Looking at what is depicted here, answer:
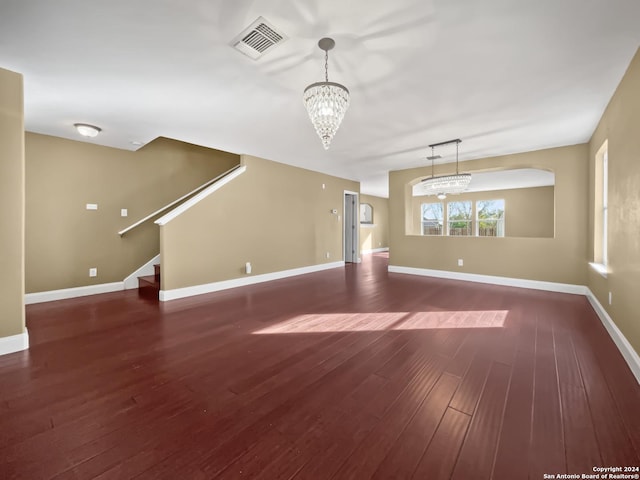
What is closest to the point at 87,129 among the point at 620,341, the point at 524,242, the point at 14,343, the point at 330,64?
the point at 14,343

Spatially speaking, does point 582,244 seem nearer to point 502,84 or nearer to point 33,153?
point 502,84

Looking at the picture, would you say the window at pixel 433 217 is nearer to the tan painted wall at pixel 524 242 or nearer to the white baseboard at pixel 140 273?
the tan painted wall at pixel 524 242

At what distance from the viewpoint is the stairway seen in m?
4.48

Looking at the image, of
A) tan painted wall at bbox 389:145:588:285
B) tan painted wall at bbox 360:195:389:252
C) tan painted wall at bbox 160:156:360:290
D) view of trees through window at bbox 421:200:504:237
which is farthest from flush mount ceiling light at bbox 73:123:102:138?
view of trees through window at bbox 421:200:504:237

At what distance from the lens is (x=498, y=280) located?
5352mm

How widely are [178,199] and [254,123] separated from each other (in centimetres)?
256

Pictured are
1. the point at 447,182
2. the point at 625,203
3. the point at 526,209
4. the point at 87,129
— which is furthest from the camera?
the point at 526,209

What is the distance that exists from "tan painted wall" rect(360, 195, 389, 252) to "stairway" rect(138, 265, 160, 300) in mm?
7323

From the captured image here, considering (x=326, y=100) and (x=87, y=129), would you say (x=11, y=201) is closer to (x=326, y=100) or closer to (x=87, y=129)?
(x=87, y=129)

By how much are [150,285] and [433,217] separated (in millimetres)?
9807

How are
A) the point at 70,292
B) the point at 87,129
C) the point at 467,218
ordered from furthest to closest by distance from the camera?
1. the point at 467,218
2. the point at 70,292
3. the point at 87,129

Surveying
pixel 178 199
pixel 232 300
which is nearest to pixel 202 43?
pixel 232 300

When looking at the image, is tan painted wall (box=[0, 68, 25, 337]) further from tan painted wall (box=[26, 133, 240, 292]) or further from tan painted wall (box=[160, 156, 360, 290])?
tan painted wall (box=[26, 133, 240, 292])

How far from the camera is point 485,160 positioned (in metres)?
5.41
